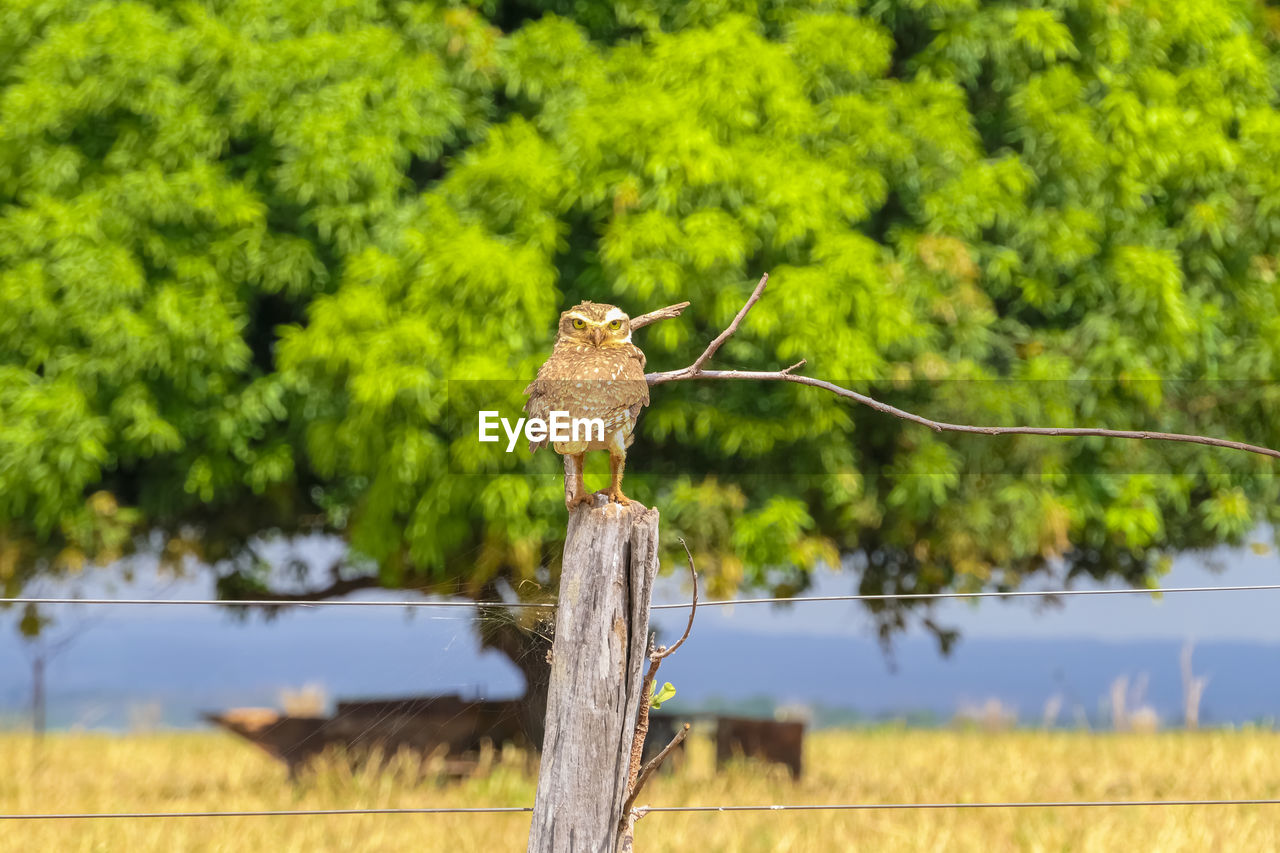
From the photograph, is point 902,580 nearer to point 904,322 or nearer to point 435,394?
point 904,322

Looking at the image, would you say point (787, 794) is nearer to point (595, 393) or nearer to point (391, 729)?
point (391, 729)

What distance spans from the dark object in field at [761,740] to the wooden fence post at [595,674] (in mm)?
2104

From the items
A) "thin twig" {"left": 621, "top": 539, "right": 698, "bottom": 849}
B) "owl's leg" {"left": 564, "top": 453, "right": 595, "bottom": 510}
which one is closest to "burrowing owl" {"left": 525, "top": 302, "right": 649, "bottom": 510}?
"owl's leg" {"left": 564, "top": 453, "right": 595, "bottom": 510}

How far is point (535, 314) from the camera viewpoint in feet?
19.2

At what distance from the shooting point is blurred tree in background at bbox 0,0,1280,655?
5930 millimetres

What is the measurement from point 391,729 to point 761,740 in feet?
6.62

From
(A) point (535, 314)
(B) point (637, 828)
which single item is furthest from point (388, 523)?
(B) point (637, 828)

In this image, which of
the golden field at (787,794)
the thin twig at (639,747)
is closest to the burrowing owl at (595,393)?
the thin twig at (639,747)

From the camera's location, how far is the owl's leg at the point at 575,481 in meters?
1.96

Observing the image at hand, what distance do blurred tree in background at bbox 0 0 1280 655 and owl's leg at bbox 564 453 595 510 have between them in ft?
12.3

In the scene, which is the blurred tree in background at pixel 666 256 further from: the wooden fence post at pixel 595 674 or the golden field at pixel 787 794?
the wooden fence post at pixel 595 674

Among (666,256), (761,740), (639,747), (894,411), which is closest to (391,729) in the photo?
(639,747)

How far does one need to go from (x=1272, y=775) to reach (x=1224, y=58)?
4.13 metres

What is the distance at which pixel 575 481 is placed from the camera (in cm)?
197
